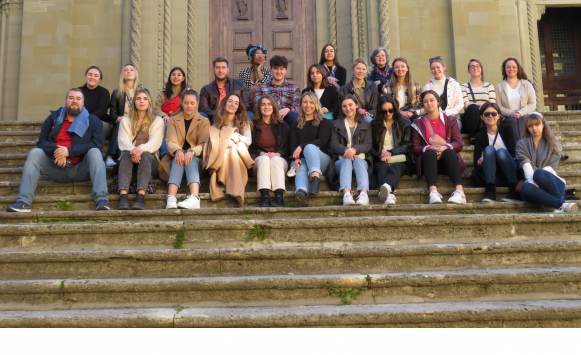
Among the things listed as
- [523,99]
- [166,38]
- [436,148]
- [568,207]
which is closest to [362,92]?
[436,148]

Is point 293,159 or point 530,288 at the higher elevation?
point 293,159

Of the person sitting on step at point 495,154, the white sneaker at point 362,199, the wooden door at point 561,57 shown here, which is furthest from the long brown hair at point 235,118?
the wooden door at point 561,57

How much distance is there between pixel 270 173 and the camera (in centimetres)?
482

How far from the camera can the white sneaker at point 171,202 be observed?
14.6ft

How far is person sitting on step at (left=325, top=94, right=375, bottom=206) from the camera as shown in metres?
4.74

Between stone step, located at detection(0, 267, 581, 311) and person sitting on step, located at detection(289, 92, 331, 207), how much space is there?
1.56 metres

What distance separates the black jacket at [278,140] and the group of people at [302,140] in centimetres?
1

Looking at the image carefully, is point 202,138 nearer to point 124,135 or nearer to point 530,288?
point 124,135

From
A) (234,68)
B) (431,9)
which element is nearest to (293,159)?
(234,68)

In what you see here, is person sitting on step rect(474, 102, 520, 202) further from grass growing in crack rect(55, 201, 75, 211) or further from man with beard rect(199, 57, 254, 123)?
grass growing in crack rect(55, 201, 75, 211)

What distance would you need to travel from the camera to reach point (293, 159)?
17.4ft

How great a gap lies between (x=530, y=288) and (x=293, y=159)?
107 inches

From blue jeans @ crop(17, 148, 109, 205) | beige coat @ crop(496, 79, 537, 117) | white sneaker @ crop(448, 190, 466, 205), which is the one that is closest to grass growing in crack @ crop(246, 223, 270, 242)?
blue jeans @ crop(17, 148, 109, 205)

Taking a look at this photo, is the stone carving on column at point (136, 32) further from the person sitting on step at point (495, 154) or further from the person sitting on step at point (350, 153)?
the person sitting on step at point (495, 154)
